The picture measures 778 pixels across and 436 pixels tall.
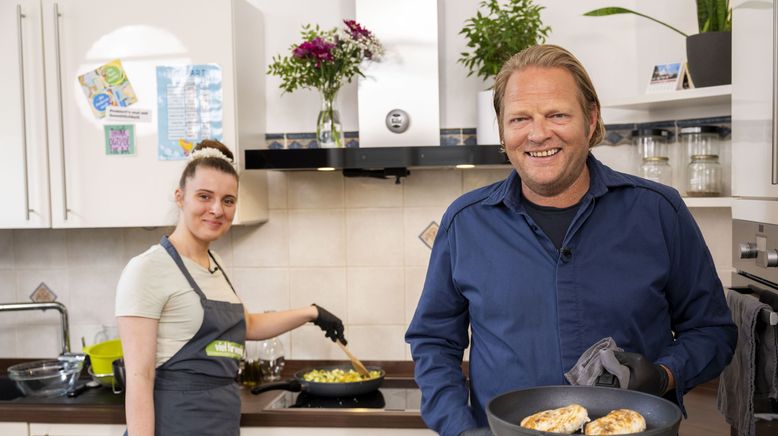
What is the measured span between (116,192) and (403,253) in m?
0.98

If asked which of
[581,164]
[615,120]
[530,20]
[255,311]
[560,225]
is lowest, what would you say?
[255,311]

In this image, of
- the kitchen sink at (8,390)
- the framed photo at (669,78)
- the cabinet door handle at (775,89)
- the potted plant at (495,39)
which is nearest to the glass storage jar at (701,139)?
the framed photo at (669,78)

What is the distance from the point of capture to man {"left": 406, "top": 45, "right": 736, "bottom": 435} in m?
1.28

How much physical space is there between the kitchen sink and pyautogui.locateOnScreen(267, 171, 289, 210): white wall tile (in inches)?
42.4

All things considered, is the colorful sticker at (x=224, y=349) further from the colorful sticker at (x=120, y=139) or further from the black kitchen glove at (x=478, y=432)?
the black kitchen glove at (x=478, y=432)

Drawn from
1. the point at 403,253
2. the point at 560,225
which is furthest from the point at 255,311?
the point at 560,225

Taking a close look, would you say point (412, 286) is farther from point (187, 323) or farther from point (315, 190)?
point (187, 323)

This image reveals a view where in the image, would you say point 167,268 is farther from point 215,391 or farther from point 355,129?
point 355,129

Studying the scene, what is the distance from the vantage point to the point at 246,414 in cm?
226

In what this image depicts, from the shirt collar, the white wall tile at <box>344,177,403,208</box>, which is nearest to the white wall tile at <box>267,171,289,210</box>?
the white wall tile at <box>344,177,403,208</box>

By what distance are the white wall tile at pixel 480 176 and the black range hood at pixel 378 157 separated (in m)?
0.40

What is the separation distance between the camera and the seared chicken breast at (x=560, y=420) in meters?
1.02

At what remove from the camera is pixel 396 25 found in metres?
2.49

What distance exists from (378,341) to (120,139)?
1110 millimetres
